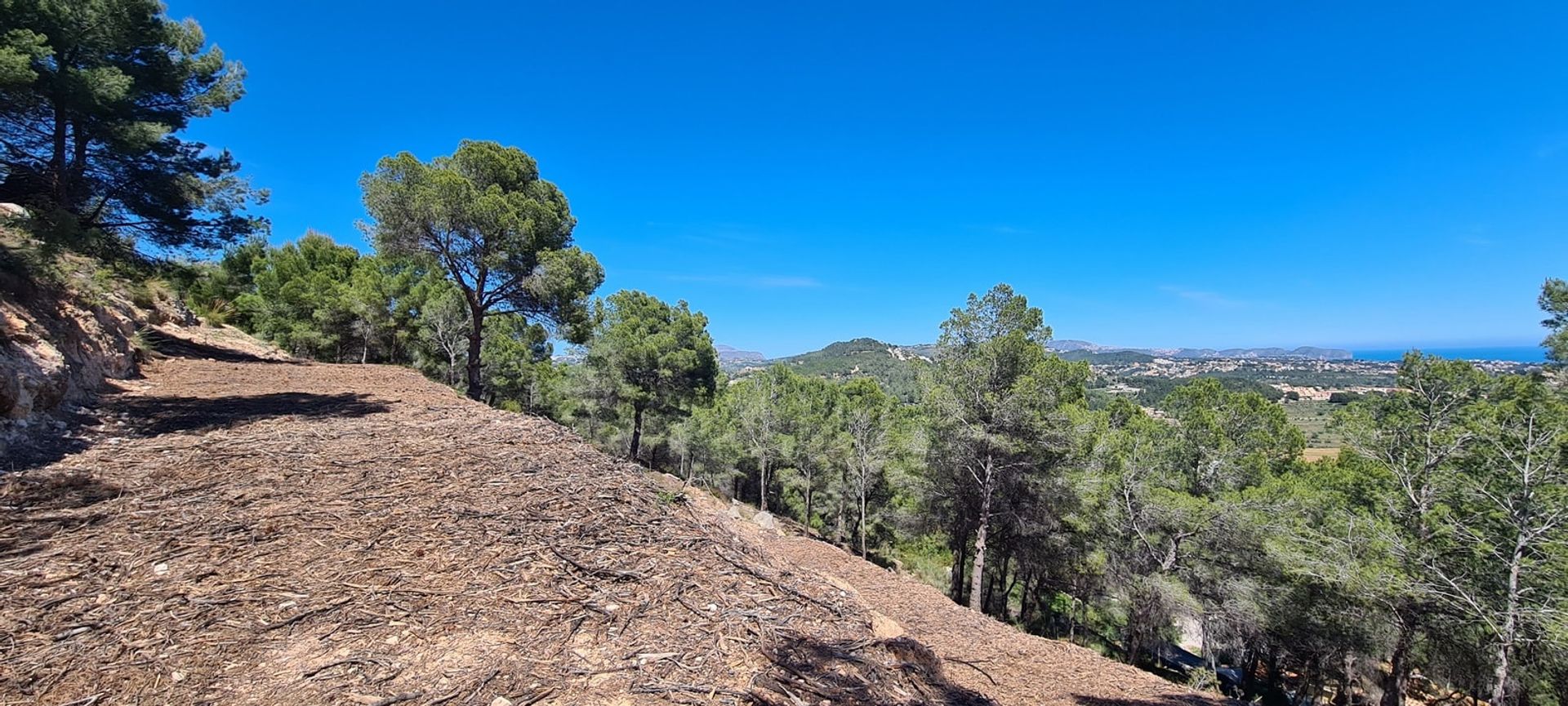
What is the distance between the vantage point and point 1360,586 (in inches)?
388

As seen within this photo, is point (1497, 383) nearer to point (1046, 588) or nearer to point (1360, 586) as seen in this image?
point (1360, 586)

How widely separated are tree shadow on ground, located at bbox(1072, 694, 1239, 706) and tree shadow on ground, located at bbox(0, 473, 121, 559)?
7.74m

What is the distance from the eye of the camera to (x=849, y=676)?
2809mm

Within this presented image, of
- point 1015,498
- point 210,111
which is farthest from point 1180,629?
point 210,111

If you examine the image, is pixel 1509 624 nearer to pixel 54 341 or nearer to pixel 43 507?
pixel 43 507

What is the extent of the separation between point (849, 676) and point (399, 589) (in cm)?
247

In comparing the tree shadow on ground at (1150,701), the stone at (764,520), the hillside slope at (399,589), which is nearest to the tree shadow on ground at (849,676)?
the hillside slope at (399,589)

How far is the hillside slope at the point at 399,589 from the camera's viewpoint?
224 centimetres

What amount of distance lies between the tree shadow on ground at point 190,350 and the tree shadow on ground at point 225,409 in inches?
169

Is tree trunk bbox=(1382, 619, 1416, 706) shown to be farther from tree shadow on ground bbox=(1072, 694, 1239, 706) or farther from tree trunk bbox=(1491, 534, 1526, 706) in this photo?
tree shadow on ground bbox=(1072, 694, 1239, 706)

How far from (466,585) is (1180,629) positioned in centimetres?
2014

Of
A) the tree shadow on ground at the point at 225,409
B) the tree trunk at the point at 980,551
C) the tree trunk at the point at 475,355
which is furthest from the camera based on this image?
the tree trunk at the point at 980,551

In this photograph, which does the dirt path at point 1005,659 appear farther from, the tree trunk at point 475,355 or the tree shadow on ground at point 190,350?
the tree shadow on ground at point 190,350

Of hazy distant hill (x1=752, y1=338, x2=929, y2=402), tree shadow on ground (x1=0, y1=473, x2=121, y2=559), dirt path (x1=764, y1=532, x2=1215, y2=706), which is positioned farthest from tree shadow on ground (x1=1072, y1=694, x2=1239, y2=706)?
hazy distant hill (x1=752, y1=338, x2=929, y2=402)
